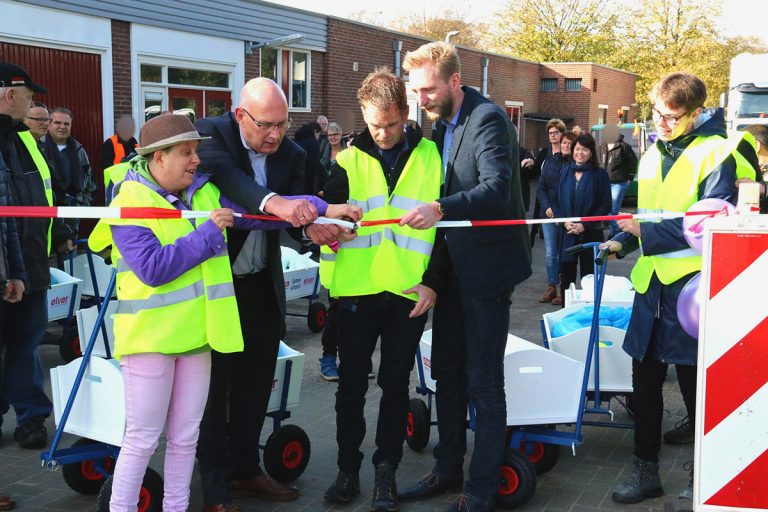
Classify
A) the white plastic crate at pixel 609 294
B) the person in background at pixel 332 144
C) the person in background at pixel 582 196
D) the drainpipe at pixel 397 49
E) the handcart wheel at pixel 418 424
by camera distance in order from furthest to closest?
the drainpipe at pixel 397 49, the person in background at pixel 332 144, the person in background at pixel 582 196, the white plastic crate at pixel 609 294, the handcart wheel at pixel 418 424

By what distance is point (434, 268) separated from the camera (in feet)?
14.0

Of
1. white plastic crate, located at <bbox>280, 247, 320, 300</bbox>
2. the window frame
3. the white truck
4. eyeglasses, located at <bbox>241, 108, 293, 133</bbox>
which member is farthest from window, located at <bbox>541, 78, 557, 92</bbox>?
eyeglasses, located at <bbox>241, 108, 293, 133</bbox>

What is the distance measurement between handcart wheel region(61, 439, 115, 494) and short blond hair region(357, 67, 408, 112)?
2265 millimetres

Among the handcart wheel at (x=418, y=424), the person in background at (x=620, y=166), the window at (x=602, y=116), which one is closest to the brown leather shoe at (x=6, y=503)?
the handcart wheel at (x=418, y=424)

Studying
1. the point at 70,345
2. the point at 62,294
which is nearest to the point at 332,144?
the point at 62,294

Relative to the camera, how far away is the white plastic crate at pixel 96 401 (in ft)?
13.6

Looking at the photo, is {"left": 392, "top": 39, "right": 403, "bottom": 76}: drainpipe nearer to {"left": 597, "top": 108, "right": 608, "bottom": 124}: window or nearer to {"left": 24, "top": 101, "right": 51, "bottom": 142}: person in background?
{"left": 24, "top": 101, "right": 51, "bottom": 142}: person in background

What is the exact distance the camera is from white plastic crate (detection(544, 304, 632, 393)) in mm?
5191

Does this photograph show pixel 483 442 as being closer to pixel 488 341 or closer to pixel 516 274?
pixel 488 341

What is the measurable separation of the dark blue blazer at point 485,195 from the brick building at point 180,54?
8588 mm

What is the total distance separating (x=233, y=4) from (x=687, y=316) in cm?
1567

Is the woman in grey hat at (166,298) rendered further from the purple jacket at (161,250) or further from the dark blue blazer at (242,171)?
the dark blue blazer at (242,171)

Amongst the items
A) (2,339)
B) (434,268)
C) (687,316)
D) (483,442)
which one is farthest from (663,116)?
(2,339)

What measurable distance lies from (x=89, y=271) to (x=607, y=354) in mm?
5067
